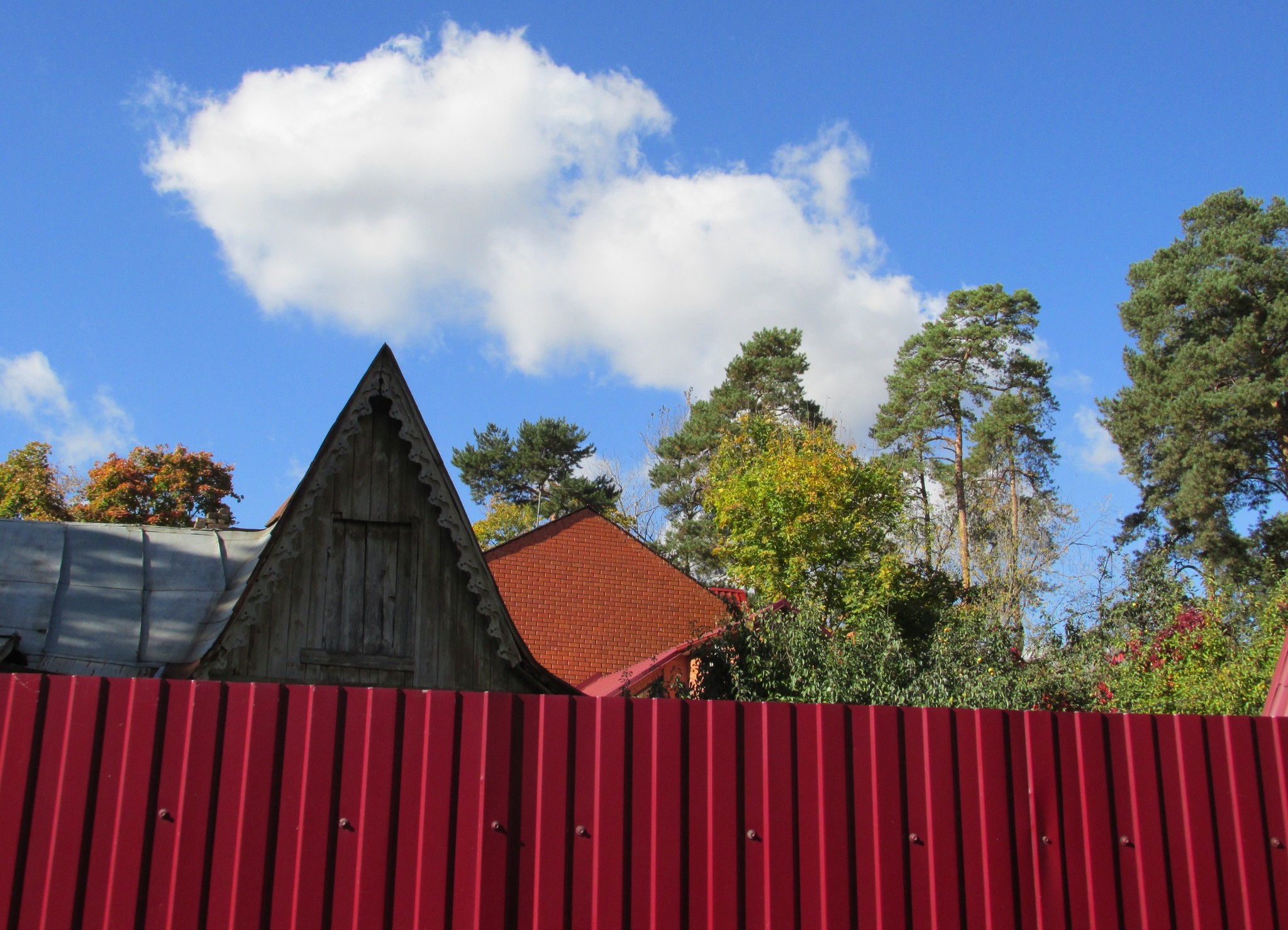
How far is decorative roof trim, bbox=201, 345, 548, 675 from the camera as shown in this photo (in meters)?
10.2

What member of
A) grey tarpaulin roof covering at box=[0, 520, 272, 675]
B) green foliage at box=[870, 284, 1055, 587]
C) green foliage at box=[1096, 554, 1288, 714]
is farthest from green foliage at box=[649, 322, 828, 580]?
grey tarpaulin roof covering at box=[0, 520, 272, 675]

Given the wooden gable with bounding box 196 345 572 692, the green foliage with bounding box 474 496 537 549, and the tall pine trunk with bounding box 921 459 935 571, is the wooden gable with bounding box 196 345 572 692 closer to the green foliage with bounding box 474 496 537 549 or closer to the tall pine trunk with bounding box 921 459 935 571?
the tall pine trunk with bounding box 921 459 935 571

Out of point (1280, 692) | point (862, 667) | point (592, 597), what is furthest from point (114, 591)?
point (592, 597)

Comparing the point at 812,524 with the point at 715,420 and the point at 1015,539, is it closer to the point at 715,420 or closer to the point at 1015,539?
the point at 1015,539

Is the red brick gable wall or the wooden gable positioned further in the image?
the red brick gable wall

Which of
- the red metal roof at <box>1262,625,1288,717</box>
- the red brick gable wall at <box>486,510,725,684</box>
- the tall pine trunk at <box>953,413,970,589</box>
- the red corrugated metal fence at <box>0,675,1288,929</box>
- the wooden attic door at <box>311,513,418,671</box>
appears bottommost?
the red corrugated metal fence at <box>0,675,1288,929</box>

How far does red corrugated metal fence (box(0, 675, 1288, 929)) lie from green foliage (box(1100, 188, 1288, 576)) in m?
30.3

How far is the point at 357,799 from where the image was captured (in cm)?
513

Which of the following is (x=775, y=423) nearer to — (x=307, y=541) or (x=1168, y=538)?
(x=1168, y=538)

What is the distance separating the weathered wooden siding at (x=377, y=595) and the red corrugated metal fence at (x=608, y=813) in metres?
4.86

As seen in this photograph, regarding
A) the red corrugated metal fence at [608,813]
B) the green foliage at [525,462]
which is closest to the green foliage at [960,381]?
the green foliage at [525,462]

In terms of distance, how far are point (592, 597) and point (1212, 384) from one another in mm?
21356

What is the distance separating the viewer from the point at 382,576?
1060 centimetres

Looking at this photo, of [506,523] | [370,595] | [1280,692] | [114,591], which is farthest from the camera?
[506,523]
